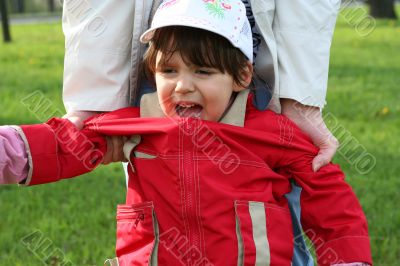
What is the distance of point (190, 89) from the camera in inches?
94.5

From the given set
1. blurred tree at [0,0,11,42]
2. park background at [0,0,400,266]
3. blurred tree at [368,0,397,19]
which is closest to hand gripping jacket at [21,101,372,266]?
park background at [0,0,400,266]

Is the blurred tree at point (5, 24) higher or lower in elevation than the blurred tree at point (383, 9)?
higher

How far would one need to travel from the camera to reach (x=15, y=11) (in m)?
33.8

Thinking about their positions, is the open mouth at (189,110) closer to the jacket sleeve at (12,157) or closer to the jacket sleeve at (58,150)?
the jacket sleeve at (58,150)

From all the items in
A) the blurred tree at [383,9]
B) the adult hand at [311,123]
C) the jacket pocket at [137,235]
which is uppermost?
the adult hand at [311,123]

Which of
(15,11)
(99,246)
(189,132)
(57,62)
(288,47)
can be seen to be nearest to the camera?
(189,132)

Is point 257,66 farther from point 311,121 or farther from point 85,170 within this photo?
point 85,170

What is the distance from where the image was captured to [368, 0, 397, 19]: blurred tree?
18625 millimetres

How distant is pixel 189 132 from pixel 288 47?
0.47 m

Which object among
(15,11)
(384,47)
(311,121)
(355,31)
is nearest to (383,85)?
(384,47)

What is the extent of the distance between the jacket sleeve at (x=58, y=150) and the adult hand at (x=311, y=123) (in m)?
0.64

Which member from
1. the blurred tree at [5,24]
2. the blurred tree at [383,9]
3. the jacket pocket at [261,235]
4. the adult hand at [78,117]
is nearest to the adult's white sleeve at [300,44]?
the jacket pocket at [261,235]

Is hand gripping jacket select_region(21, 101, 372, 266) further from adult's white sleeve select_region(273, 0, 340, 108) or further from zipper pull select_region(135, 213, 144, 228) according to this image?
adult's white sleeve select_region(273, 0, 340, 108)

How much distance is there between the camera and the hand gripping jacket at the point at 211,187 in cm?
241
